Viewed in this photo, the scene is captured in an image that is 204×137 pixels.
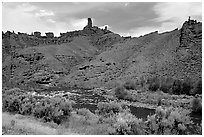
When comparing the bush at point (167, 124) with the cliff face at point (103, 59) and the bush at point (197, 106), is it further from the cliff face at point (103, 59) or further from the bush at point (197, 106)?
the cliff face at point (103, 59)

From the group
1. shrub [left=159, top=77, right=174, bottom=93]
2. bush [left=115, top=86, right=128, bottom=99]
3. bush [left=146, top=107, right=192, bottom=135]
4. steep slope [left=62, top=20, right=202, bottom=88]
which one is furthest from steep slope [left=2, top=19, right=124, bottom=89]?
bush [left=146, top=107, right=192, bottom=135]

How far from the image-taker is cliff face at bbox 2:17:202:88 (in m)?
65.1

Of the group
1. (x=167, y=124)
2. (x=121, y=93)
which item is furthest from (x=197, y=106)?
(x=121, y=93)

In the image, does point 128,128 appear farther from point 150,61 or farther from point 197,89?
point 150,61

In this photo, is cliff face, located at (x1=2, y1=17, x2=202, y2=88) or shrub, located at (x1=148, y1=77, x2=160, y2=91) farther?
cliff face, located at (x1=2, y1=17, x2=202, y2=88)

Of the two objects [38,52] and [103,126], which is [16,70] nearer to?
[38,52]

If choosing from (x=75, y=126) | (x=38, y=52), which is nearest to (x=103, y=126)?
(x=75, y=126)

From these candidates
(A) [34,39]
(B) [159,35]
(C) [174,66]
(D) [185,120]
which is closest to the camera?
(D) [185,120]

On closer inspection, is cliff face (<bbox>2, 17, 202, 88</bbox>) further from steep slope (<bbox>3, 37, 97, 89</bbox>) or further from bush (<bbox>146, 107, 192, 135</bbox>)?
bush (<bbox>146, 107, 192, 135</bbox>)

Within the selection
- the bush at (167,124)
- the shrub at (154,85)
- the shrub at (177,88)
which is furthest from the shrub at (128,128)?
the shrub at (154,85)

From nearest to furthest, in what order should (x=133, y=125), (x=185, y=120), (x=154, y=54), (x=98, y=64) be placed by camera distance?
(x=133, y=125) < (x=185, y=120) < (x=154, y=54) < (x=98, y=64)

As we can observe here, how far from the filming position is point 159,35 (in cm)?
9331

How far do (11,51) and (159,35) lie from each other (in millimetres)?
45751

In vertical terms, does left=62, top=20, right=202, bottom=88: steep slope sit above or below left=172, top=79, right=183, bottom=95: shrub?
above
